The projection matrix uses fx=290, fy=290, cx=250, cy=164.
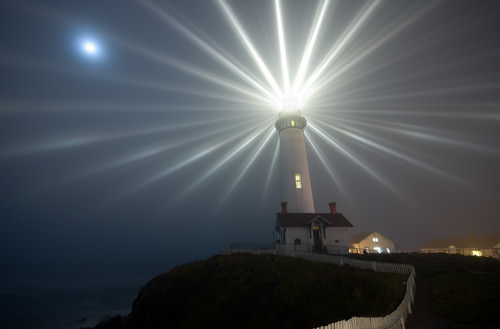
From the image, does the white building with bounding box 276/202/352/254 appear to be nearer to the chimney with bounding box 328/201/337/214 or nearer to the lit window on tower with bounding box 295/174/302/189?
the chimney with bounding box 328/201/337/214

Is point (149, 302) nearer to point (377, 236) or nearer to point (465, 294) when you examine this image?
point (465, 294)

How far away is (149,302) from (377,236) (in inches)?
1438

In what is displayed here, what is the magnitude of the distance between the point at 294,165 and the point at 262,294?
71.2 feet

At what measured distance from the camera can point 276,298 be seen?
20.6m

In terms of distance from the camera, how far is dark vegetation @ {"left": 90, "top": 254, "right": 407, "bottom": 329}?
53.5 ft

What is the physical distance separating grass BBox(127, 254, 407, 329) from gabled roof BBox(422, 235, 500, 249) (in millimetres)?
53921

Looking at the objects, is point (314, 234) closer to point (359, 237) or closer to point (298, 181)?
point (298, 181)

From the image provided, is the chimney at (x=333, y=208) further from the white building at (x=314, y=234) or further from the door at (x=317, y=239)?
the door at (x=317, y=239)

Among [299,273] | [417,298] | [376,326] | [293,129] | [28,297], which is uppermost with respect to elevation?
[293,129]


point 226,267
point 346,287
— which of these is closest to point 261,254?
point 226,267

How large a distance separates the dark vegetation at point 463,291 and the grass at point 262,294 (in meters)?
1.69

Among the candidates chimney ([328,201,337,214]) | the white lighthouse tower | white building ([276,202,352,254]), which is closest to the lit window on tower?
the white lighthouse tower

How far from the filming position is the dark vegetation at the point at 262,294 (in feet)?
53.5

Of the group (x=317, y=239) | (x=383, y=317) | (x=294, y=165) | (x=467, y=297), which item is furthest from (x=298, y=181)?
(x=383, y=317)
